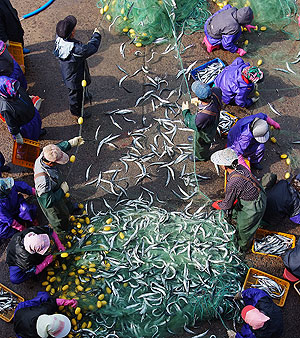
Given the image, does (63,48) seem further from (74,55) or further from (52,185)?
(52,185)

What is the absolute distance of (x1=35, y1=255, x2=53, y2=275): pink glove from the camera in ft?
18.9

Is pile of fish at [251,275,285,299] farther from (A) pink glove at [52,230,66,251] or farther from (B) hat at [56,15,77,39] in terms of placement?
(B) hat at [56,15,77,39]

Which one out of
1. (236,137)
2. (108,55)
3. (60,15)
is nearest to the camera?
(236,137)

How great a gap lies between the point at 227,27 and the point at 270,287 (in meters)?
5.23

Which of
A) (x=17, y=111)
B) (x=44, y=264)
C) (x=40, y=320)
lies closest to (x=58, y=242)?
(x=44, y=264)

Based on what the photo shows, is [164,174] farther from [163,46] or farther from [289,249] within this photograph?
[163,46]

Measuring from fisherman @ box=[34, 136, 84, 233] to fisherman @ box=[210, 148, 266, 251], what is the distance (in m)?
2.39

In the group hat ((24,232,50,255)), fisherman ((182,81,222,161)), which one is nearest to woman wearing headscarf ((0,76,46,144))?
hat ((24,232,50,255))

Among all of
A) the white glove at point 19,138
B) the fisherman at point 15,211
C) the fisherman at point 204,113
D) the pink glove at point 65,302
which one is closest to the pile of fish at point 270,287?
the fisherman at point 204,113

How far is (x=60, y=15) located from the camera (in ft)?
29.7

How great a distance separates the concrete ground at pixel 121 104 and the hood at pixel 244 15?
873 millimetres

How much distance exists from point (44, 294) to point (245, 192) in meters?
3.25

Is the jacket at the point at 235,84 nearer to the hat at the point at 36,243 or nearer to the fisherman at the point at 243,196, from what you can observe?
the fisherman at the point at 243,196

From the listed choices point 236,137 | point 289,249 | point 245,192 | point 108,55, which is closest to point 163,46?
point 108,55
